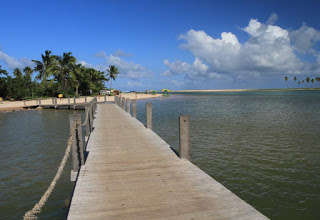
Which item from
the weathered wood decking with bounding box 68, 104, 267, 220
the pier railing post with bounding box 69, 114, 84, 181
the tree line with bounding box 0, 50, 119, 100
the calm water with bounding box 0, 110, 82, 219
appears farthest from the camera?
the tree line with bounding box 0, 50, 119, 100

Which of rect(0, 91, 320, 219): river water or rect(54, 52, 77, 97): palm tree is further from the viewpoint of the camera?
rect(54, 52, 77, 97): palm tree

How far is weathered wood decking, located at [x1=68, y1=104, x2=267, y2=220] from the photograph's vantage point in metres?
3.50

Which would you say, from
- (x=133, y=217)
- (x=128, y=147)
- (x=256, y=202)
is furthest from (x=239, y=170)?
(x=133, y=217)

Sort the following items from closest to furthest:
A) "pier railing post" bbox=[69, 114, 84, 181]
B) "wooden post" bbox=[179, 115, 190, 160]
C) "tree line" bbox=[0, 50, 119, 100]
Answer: "pier railing post" bbox=[69, 114, 84, 181], "wooden post" bbox=[179, 115, 190, 160], "tree line" bbox=[0, 50, 119, 100]

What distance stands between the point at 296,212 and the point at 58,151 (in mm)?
9492

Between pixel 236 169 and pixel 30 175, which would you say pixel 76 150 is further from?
pixel 236 169

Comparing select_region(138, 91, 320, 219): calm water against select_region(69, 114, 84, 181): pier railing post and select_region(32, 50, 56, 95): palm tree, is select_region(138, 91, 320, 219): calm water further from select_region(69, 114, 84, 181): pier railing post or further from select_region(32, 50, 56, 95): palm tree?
select_region(32, 50, 56, 95): palm tree

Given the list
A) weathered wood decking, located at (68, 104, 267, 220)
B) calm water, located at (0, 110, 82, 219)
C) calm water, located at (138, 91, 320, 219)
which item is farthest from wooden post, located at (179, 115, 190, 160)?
calm water, located at (0, 110, 82, 219)

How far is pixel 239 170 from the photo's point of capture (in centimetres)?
776

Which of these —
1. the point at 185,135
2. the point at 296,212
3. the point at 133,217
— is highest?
the point at 185,135

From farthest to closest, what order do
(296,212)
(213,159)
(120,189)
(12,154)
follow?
(12,154), (213,159), (296,212), (120,189)

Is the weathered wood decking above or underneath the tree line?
underneath

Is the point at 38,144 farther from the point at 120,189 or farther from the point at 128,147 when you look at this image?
the point at 120,189

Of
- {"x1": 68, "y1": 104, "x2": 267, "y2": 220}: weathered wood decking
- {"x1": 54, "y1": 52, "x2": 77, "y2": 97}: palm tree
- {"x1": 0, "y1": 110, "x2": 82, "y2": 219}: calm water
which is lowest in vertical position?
{"x1": 0, "y1": 110, "x2": 82, "y2": 219}: calm water
